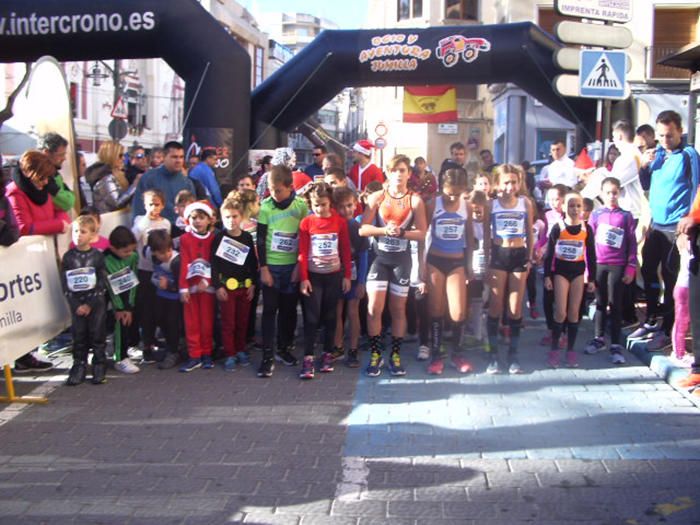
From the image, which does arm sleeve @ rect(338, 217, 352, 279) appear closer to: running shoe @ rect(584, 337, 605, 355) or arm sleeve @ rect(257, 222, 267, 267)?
arm sleeve @ rect(257, 222, 267, 267)

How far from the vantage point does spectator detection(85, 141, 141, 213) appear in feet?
27.9

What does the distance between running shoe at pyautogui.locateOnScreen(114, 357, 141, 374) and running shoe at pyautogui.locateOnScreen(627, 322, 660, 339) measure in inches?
184

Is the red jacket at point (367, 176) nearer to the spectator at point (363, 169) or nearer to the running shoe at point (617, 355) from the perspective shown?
the spectator at point (363, 169)

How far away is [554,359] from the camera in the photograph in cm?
743

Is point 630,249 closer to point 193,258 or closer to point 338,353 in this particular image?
point 338,353

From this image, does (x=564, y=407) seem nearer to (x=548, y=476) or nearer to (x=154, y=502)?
(x=548, y=476)

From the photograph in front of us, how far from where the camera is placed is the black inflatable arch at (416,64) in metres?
12.5

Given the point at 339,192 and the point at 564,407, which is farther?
the point at 339,192

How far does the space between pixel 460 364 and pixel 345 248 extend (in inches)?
56.7

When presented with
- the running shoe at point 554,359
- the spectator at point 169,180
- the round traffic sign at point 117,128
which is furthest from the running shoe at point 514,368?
the round traffic sign at point 117,128

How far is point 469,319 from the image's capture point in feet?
28.9

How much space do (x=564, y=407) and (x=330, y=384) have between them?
1881mm

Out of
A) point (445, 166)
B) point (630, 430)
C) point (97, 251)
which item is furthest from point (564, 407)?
point (445, 166)

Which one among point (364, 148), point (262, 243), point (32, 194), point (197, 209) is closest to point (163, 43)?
point (364, 148)
